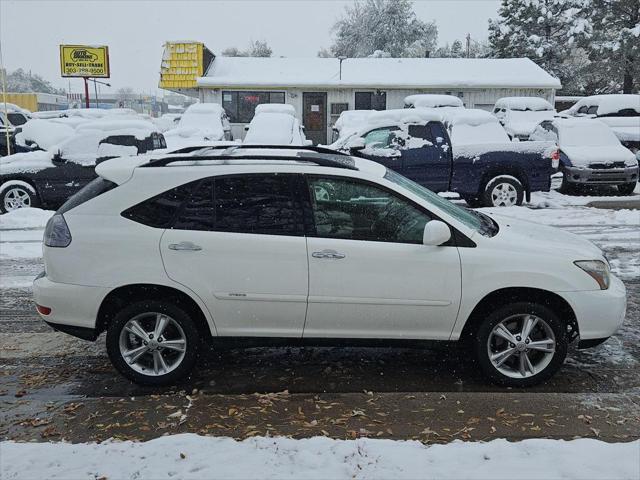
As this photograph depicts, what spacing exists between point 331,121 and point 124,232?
24316 mm

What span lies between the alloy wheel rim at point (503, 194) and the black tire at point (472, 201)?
38 centimetres

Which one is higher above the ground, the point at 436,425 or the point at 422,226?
the point at 422,226

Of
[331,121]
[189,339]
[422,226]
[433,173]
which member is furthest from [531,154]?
[331,121]

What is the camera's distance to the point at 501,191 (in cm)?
1255

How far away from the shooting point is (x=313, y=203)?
4.67 m

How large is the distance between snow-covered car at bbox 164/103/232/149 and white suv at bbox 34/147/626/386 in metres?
13.4

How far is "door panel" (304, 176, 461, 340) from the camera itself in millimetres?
4508

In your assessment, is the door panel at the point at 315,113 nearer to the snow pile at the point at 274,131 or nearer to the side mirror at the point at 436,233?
the snow pile at the point at 274,131

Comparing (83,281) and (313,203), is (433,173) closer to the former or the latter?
(313,203)

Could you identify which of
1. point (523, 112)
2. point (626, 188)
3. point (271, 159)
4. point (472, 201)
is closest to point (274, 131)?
point (472, 201)

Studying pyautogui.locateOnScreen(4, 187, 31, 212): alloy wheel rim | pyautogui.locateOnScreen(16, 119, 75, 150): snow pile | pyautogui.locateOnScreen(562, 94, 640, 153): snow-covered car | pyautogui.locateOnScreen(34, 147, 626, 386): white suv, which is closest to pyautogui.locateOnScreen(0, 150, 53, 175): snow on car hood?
pyautogui.locateOnScreen(4, 187, 31, 212): alloy wheel rim

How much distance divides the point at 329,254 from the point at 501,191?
29.0 ft

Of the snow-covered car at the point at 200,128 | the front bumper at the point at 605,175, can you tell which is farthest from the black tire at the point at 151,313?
the snow-covered car at the point at 200,128

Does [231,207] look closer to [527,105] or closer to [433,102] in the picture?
[433,102]
